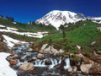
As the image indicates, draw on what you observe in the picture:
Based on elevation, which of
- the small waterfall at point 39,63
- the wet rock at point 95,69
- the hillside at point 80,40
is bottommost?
the wet rock at point 95,69

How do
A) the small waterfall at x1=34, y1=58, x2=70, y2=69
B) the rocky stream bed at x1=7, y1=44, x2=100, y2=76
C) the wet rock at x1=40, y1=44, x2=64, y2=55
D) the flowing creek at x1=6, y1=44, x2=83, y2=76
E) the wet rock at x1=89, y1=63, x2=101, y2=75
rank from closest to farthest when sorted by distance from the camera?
the flowing creek at x1=6, y1=44, x2=83, y2=76, the rocky stream bed at x1=7, y1=44, x2=100, y2=76, the wet rock at x1=89, y1=63, x2=101, y2=75, the small waterfall at x1=34, y1=58, x2=70, y2=69, the wet rock at x1=40, y1=44, x2=64, y2=55

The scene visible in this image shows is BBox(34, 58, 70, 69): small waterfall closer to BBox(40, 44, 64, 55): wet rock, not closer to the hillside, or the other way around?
the hillside

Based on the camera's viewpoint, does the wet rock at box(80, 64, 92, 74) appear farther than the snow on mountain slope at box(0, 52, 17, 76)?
Yes

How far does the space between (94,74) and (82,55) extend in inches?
262

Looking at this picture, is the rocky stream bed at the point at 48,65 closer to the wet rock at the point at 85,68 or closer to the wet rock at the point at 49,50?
the wet rock at the point at 85,68

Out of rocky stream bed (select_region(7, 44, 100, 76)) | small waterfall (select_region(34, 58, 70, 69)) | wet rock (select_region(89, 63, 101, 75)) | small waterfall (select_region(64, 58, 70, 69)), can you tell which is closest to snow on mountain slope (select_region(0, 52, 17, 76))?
rocky stream bed (select_region(7, 44, 100, 76))

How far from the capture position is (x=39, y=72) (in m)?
52.0

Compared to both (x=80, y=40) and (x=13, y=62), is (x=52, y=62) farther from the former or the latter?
(x=80, y=40)

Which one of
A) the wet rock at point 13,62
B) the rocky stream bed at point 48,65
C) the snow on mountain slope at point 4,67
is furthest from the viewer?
the wet rock at point 13,62

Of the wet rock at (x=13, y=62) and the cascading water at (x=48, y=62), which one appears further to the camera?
the wet rock at (x=13, y=62)

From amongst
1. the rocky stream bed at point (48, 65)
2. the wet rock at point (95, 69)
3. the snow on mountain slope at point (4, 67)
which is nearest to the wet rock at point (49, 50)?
the rocky stream bed at point (48, 65)

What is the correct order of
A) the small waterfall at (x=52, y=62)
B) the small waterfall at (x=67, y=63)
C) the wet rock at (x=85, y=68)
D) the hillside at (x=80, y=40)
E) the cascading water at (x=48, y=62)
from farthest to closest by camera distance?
1. the hillside at (x=80, y=40)
2. the small waterfall at (x=52, y=62)
3. the small waterfall at (x=67, y=63)
4. the cascading water at (x=48, y=62)
5. the wet rock at (x=85, y=68)

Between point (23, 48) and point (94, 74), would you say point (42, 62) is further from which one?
point (23, 48)

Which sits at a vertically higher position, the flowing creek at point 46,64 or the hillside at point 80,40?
the hillside at point 80,40
